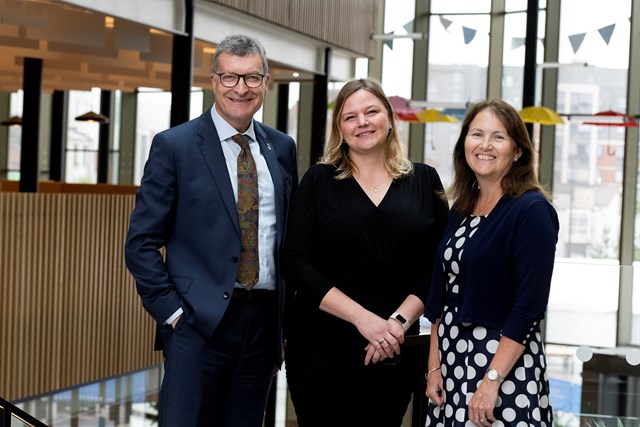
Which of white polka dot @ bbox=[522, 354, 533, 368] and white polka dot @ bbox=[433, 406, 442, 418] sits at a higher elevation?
white polka dot @ bbox=[522, 354, 533, 368]

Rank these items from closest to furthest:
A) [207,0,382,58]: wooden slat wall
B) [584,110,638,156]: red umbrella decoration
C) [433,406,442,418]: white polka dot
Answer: [433,406,442,418]: white polka dot
[207,0,382,58]: wooden slat wall
[584,110,638,156]: red umbrella decoration

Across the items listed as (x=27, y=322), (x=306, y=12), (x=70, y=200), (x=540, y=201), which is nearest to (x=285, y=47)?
(x=306, y=12)

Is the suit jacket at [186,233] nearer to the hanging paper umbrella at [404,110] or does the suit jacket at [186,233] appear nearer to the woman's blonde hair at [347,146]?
the woman's blonde hair at [347,146]

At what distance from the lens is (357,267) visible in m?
2.80

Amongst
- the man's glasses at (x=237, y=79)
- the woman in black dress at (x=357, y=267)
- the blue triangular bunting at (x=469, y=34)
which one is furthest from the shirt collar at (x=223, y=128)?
the blue triangular bunting at (x=469, y=34)

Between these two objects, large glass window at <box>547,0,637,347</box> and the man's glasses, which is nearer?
the man's glasses

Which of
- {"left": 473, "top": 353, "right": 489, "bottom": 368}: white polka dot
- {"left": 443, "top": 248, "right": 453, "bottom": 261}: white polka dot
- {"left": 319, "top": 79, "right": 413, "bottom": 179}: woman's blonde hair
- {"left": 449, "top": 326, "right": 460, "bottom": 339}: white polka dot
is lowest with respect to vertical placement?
{"left": 473, "top": 353, "right": 489, "bottom": 368}: white polka dot

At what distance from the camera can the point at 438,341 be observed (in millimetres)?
2668

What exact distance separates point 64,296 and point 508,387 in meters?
6.66

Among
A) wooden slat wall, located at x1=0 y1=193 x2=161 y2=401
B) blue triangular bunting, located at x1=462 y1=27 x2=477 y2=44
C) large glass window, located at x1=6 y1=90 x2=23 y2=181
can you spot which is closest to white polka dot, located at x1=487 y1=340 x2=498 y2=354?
wooden slat wall, located at x1=0 y1=193 x2=161 y2=401

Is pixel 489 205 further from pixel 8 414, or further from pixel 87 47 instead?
pixel 87 47

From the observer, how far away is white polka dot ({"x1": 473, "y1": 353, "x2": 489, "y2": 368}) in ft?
8.20

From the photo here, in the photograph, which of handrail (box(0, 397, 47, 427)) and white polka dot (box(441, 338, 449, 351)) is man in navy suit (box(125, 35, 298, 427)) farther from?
white polka dot (box(441, 338, 449, 351))

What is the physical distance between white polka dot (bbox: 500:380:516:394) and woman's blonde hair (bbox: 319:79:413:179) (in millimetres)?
730
